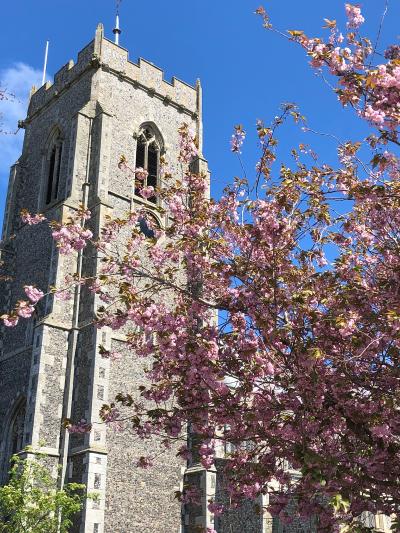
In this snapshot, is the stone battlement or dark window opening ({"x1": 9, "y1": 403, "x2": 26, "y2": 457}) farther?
the stone battlement

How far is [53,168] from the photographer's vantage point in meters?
22.9

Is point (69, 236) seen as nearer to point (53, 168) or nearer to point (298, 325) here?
point (298, 325)

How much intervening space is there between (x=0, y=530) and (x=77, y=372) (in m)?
4.95

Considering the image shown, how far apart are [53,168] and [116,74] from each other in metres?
4.30

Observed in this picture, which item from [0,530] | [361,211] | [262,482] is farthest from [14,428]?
[361,211]

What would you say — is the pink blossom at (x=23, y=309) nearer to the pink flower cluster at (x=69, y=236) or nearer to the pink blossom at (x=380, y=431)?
the pink flower cluster at (x=69, y=236)

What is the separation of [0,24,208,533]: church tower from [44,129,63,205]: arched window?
52 mm

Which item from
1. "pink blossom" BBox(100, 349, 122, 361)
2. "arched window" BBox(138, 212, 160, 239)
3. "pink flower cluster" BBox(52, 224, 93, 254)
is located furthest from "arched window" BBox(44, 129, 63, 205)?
"pink flower cluster" BBox(52, 224, 93, 254)

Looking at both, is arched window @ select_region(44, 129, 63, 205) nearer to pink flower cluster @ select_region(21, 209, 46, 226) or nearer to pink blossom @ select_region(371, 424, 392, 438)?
pink flower cluster @ select_region(21, 209, 46, 226)

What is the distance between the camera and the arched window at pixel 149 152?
74.5ft

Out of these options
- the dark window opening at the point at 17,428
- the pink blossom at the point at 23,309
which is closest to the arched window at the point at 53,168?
the dark window opening at the point at 17,428

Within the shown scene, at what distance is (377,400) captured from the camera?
642cm

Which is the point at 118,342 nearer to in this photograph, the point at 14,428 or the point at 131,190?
the point at 14,428

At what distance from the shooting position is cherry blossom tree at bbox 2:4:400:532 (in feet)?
19.5
